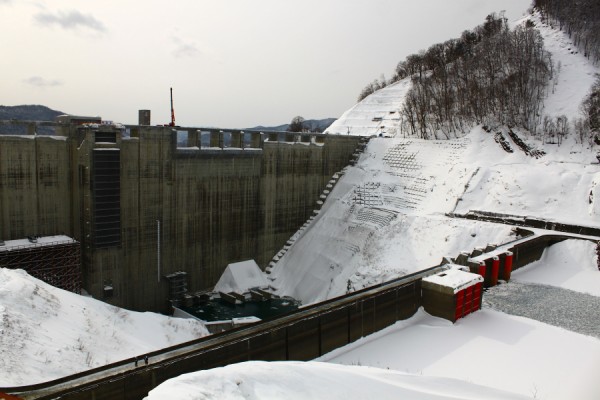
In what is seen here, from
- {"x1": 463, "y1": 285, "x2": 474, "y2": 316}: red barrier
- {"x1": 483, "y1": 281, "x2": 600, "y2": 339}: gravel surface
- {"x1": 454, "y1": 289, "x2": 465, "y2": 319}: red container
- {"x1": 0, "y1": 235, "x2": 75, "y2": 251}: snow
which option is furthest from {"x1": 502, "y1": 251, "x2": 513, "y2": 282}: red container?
{"x1": 0, "y1": 235, "x2": 75, "y2": 251}: snow

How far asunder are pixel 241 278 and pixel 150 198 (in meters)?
7.24

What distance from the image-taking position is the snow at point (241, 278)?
2645cm

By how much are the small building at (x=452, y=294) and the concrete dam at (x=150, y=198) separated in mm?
15712

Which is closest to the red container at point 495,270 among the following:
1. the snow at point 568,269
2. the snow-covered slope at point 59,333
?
the snow at point 568,269

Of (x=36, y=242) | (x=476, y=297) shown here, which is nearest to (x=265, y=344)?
(x=476, y=297)

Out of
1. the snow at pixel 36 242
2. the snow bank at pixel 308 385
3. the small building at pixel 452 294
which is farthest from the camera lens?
the snow at pixel 36 242

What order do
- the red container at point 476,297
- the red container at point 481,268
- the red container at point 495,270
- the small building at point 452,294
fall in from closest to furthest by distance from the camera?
the small building at point 452,294 < the red container at point 476,297 < the red container at point 481,268 < the red container at point 495,270

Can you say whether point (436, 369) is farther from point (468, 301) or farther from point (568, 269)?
point (568, 269)

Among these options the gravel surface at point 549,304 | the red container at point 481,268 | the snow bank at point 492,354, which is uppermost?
the red container at point 481,268

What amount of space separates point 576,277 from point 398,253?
9.00m

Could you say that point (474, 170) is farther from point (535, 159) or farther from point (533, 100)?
point (533, 100)

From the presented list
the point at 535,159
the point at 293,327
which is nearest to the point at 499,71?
the point at 535,159

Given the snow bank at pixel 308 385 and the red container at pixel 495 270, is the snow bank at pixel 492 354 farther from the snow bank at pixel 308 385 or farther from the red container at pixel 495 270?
the red container at pixel 495 270

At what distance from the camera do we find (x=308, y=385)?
242 inches
